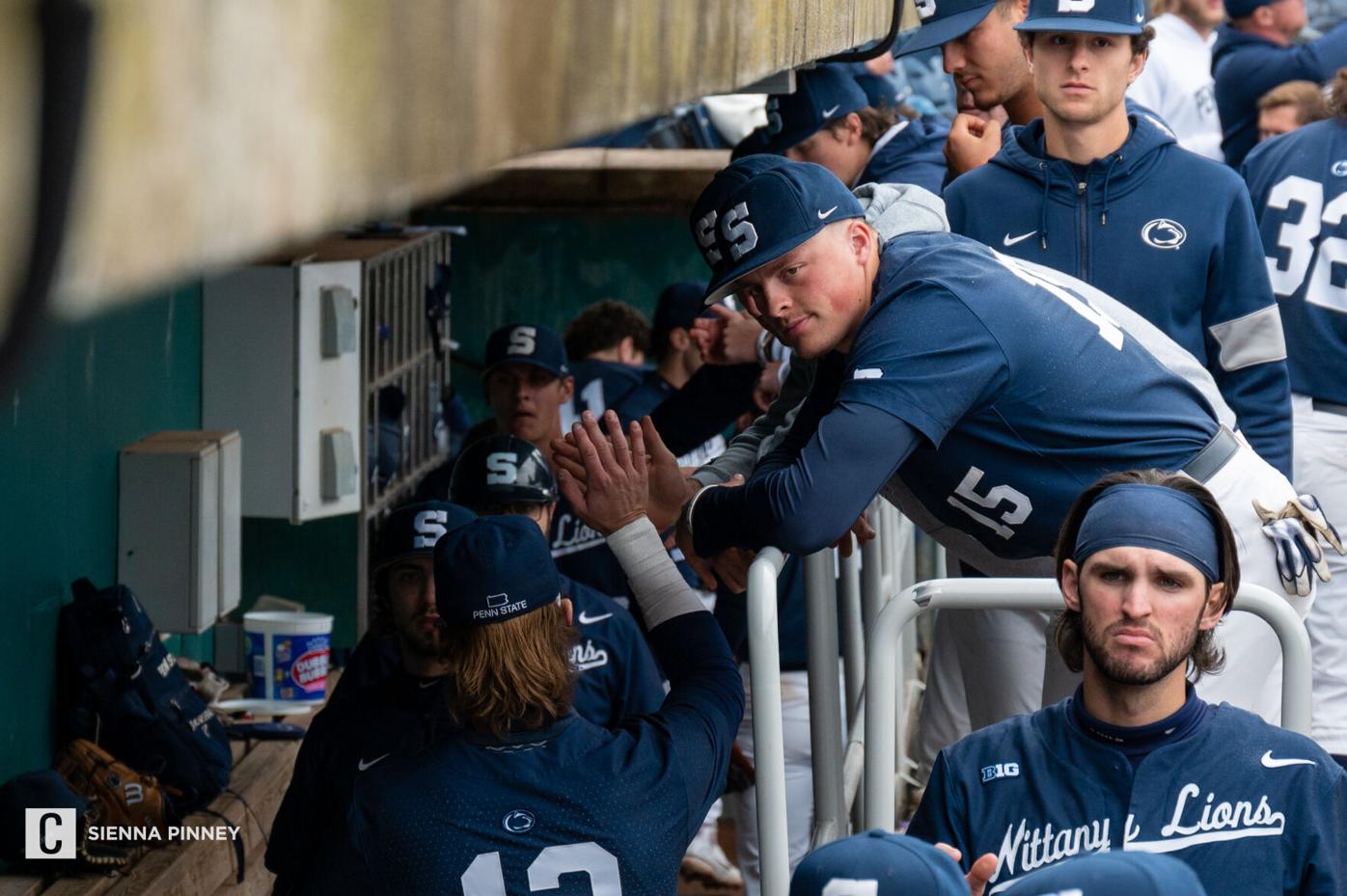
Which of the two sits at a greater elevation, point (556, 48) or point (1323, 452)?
point (556, 48)

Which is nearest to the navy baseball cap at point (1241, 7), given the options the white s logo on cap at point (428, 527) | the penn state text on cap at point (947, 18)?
the penn state text on cap at point (947, 18)

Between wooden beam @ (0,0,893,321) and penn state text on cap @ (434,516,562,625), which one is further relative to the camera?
penn state text on cap @ (434,516,562,625)

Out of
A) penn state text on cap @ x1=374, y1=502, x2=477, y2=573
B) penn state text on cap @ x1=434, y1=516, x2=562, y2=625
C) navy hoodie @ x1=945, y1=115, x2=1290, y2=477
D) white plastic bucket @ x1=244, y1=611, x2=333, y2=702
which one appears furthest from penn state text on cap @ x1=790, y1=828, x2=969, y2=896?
white plastic bucket @ x1=244, y1=611, x2=333, y2=702

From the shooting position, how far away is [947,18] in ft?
12.8

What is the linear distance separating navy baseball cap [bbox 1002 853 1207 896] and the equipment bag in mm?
3863

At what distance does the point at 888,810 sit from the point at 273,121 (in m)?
2.14

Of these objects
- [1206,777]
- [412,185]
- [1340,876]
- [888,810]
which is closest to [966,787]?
[888,810]

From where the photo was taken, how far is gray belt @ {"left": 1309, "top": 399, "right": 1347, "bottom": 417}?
15.9ft

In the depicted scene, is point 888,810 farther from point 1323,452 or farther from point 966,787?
point 1323,452

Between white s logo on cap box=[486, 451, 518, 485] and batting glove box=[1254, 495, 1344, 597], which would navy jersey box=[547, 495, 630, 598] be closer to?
white s logo on cap box=[486, 451, 518, 485]

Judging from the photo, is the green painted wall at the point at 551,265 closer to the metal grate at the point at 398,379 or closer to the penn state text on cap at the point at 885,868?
the metal grate at the point at 398,379

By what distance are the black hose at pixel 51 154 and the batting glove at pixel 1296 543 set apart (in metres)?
2.82

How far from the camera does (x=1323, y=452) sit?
4.86m

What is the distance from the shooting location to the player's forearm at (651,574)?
316 cm
